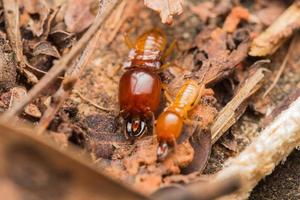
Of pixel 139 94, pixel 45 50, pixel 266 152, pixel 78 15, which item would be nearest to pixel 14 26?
pixel 45 50

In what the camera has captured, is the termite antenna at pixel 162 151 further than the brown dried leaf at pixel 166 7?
No

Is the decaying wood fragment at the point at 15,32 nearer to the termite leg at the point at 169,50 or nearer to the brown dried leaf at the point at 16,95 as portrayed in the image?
the brown dried leaf at the point at 16,95

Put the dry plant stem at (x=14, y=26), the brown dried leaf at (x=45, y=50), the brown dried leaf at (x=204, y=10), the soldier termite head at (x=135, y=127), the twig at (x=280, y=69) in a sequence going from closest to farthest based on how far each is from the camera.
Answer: the soldier termite head at (x=135, y=127), the dry plant stem at (x=14, y=26), the brown dried leaf at (x=45, y=50), the twig at (x=280, y=69), the brown dried leaf at (x=204, y=10)

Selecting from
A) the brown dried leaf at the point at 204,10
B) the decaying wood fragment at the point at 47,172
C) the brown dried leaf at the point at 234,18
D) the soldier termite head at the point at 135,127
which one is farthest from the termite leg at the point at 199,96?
the decaying wood fragment at the point at 47,172

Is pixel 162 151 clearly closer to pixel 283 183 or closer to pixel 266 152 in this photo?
pixel 266 152

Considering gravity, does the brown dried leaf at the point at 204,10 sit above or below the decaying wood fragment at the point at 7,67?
above

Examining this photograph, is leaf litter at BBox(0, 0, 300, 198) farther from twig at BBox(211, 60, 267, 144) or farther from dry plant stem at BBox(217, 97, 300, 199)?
dry plant stem at BBox(217, 97, 300, 199)
